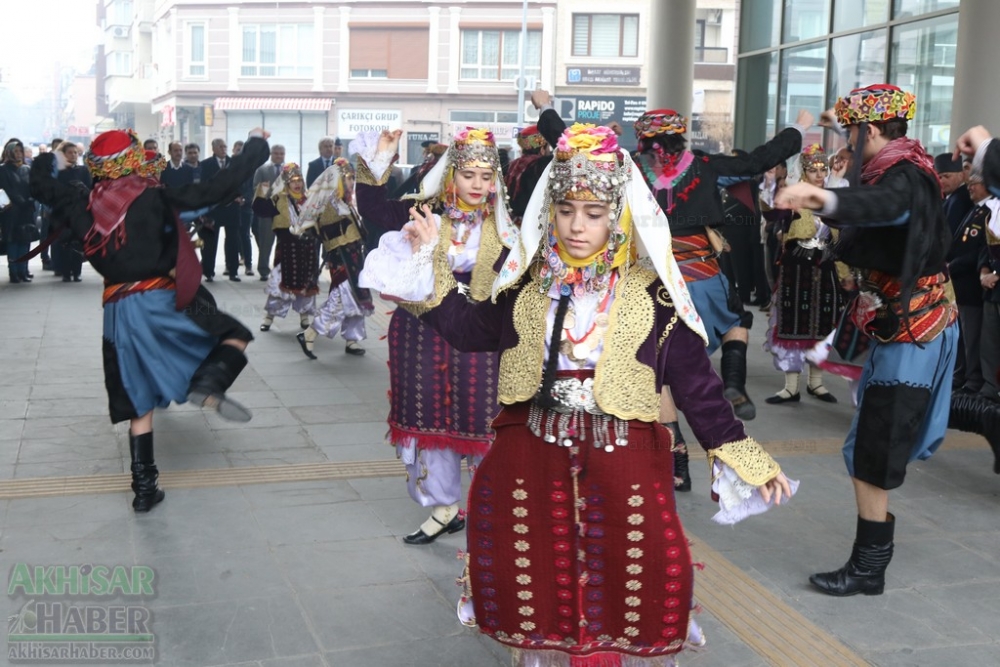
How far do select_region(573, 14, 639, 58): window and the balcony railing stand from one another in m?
2.48

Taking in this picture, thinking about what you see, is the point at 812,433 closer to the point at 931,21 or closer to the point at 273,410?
the point at 273,410

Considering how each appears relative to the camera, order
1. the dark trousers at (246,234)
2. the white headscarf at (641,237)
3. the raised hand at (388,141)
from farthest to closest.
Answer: the dark trousers at (246,234) → the raised hand at (388,141) → the white headscarf at (641,237)

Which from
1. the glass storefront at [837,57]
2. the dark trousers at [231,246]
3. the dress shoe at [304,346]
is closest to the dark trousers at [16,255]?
the dark trousers at [231,246]

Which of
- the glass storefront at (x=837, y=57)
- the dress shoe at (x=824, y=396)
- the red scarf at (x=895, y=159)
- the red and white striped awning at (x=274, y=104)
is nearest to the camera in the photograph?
the red scarf at (x=895, y=159)

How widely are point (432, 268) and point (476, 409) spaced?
5.73 ft

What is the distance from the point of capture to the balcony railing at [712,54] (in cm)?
3731

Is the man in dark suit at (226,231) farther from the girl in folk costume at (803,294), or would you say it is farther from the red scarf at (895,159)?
the red scarf at (895,159)

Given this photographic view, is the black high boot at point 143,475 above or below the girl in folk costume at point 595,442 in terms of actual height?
below

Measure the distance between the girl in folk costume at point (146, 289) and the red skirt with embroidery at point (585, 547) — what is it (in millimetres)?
2894

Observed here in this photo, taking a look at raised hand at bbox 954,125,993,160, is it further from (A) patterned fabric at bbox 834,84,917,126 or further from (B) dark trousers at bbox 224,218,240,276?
(B) dark trousers at bbox 224,218,240,276

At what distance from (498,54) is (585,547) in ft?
123

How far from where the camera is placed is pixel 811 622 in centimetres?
452

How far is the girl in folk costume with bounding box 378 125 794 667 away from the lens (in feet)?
10.4

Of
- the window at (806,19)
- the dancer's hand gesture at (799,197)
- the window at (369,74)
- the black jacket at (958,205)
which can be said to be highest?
the window at (369,74)
